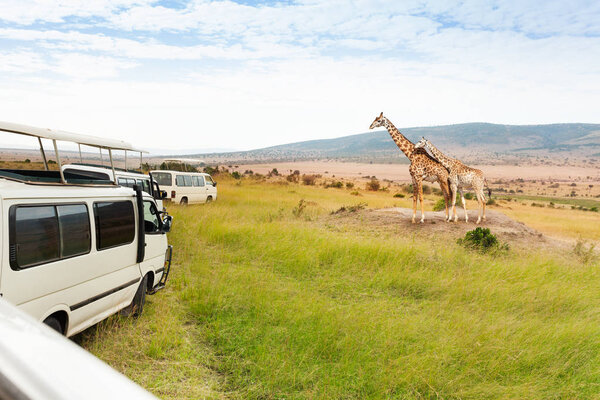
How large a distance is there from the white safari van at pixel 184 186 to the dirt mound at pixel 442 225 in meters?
7.22

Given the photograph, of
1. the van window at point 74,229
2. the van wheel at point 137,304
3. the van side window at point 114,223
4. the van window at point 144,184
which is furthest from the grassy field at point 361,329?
the van window at point 144,184

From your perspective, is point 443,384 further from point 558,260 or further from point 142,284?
point 558,260

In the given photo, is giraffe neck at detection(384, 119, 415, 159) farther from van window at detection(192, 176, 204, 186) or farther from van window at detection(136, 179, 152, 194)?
van window at detection(192, 176, 204, 186)

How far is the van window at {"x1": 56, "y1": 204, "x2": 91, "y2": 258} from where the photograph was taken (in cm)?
462

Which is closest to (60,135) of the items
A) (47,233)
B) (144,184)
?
(47,233)

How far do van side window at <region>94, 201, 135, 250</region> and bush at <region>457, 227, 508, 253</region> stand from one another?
30.0 feet

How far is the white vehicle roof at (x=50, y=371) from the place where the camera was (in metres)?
0.44

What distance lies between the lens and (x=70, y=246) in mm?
4719

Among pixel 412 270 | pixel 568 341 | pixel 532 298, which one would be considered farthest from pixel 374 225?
pixel 568 341

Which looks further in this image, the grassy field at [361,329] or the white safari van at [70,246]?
the grassy field at [361,329]

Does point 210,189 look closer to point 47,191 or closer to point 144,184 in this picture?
point 144,184

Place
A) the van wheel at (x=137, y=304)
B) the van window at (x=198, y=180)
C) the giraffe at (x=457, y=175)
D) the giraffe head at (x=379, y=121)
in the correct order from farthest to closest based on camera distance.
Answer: the van window at (x=198, y=180)
the giraffe head at (x=379, y=121)
the giraffe at (x=457, y=175)
the van wheel at (x=137, y=304)

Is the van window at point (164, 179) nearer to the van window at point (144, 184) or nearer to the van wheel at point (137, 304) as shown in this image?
the van window at point (144, 184)

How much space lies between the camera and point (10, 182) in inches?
165
